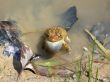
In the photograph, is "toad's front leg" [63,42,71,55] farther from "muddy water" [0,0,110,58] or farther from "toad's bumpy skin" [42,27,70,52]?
"muddy water" [0,0,110,58]

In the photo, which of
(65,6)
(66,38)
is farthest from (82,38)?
(65,6)

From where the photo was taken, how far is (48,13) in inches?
192

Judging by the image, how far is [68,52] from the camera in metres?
4.38

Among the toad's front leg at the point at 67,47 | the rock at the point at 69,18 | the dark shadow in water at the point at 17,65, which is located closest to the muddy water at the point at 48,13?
the rock at the point at 69,18

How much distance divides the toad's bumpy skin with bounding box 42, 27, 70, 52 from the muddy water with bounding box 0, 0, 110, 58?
20cm

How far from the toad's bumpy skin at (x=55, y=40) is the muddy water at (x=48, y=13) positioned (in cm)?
20

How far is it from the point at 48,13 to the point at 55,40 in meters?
0.66

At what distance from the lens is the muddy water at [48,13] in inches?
184

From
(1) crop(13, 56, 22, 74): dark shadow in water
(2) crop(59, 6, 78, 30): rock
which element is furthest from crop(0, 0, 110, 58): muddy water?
(1) crop(13, 56, 22, 74): dark shadow in water

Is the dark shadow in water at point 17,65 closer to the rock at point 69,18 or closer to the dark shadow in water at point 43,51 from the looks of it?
the dark shadow in water at point 43,51

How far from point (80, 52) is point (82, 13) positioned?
713mm

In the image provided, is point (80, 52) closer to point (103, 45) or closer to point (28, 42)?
point (103, 45)

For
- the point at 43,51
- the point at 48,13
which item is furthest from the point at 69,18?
the point at 43,51

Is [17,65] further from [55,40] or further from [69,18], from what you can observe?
[69,18]
